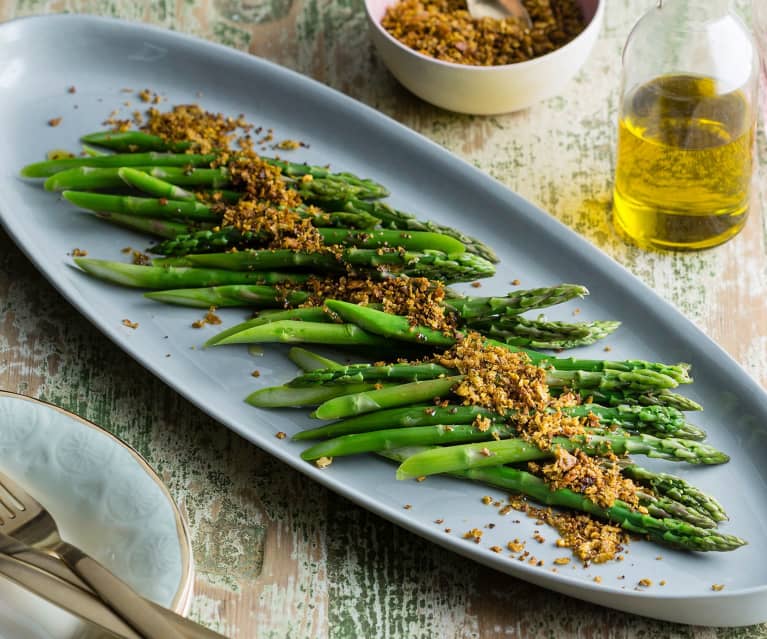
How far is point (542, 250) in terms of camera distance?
2582 mm

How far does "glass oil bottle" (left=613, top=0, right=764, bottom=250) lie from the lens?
2.51 metres

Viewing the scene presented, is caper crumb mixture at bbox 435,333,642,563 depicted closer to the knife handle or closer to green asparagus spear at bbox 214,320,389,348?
green asparagus spear at bbox 214,320,389,348

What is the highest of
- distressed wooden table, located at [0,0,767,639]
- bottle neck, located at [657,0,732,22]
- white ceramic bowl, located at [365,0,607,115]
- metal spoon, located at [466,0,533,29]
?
bottle neck, located at [657,0,732,22]

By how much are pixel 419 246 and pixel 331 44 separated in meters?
1.14

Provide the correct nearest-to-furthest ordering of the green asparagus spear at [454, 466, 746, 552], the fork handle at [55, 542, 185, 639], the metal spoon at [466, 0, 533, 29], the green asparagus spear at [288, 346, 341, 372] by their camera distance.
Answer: the fork handle at [55, 542, 185, 639] < the green asparagus spear at [454, 466, 746, 552] < the green asparagus spear at [288, 346, 341, 372] < the metal spoon at [466, 0, 533, 29]

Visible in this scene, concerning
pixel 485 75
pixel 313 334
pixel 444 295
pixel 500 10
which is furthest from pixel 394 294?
pixel 500 10

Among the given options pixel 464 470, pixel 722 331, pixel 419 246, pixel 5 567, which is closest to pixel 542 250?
pixel 419 246

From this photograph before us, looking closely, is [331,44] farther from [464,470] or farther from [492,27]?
[464,470]

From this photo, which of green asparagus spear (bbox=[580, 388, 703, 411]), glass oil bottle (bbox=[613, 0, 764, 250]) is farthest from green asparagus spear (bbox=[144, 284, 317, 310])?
glass oil bottle (bbox=[613, 0, 764, 250])

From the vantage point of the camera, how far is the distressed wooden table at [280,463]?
2.03 m

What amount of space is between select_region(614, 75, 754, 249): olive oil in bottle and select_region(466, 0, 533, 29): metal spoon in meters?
0.58

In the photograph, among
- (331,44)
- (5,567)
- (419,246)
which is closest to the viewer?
(5,567)

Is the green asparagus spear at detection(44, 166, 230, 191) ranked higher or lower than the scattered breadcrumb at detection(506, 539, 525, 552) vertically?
higher

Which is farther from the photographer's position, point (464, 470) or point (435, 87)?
point (435, 87)
